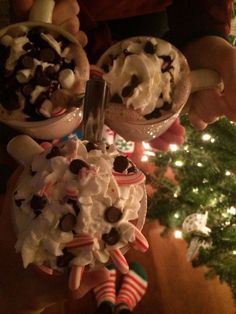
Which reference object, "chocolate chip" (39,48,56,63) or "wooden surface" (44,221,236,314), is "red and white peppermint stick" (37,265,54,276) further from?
"wooden surface" (44,221,236,314)

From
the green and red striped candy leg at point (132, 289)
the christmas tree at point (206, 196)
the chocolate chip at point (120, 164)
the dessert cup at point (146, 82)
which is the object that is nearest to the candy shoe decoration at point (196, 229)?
the christmas tree at point (206, 196)

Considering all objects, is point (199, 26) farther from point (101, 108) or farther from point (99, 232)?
point (99, 232)

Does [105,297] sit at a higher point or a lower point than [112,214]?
lower

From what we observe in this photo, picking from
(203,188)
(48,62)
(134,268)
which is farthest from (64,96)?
(134,268)

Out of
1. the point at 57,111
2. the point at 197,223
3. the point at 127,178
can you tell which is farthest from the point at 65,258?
the point at 197,223

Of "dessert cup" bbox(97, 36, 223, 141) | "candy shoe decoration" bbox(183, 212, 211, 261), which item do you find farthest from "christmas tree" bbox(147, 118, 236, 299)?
"dessert cup" bbox(97, 36, 223, 141)

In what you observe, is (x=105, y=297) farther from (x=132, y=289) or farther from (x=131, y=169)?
(x=131, y=169)
